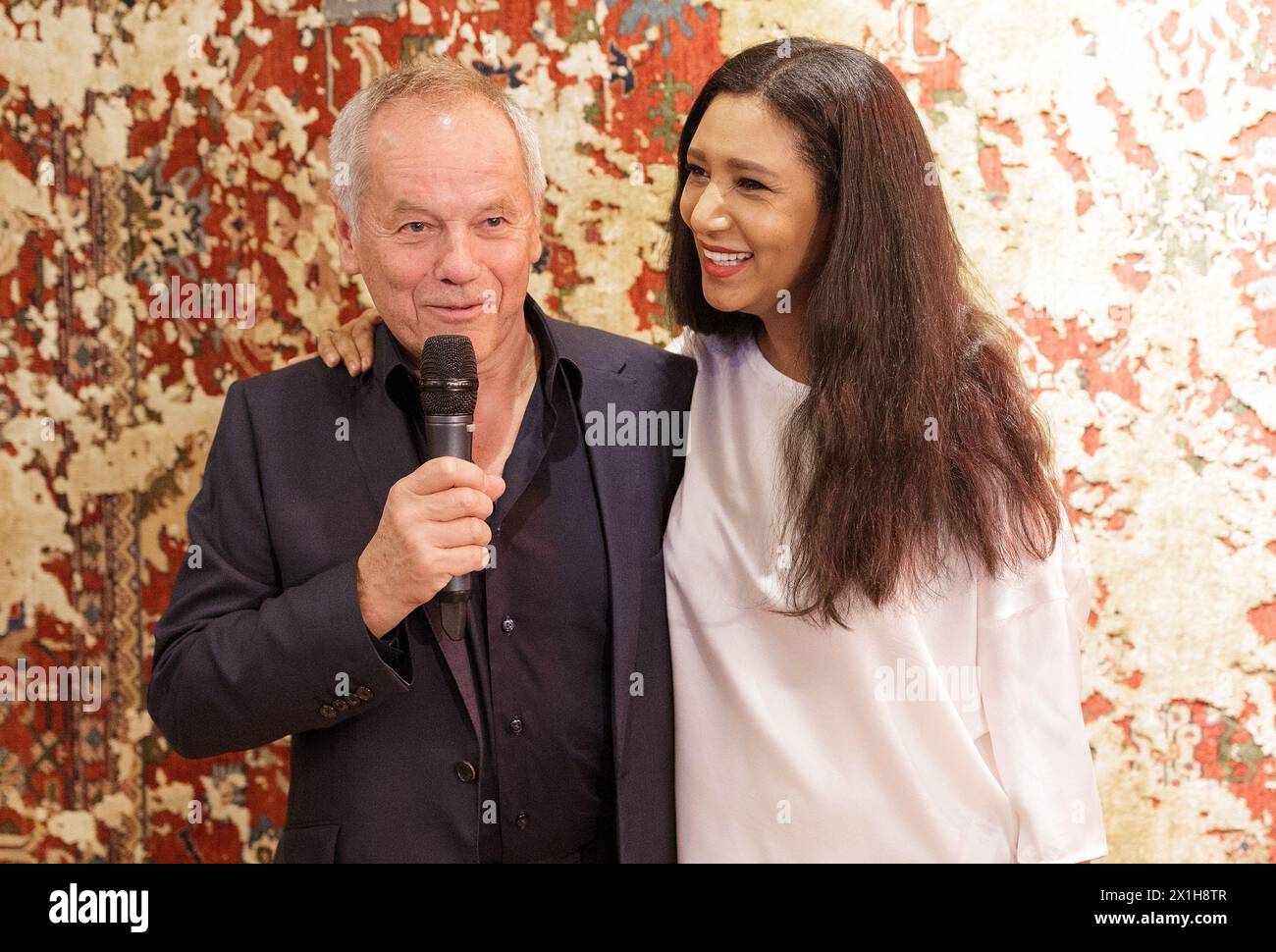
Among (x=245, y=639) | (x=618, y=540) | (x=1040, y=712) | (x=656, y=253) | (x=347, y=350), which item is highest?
(x=656, y=253)

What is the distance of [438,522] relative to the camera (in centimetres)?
118

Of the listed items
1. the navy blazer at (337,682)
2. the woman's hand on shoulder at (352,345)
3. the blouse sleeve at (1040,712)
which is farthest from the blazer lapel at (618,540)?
→ the blouse sleeve at (1040,712)

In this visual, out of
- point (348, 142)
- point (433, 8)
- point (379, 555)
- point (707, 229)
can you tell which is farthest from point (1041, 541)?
point (433, 8)

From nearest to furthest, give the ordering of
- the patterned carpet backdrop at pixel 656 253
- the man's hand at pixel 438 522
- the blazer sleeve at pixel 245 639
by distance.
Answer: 1. the man's hand at pixel 438 522
2. the blazer sleeve at pixel 245 639
3. the patterned carpet backdrop at pixel 656 253

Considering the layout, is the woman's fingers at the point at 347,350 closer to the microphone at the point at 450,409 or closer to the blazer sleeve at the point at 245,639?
the blazer sleeve at the point at 245,639

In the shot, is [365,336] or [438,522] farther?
[365,336]

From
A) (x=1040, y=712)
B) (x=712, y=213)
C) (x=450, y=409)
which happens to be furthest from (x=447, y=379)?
(x=1040, y=712)

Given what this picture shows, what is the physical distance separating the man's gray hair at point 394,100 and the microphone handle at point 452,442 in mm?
384

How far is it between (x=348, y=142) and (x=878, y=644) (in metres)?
0.89

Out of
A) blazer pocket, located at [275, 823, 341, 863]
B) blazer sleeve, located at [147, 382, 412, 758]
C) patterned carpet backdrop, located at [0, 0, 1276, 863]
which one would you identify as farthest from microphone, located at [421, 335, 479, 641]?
patterned carpet backdrop, located at [0, 0, 1276, 863]

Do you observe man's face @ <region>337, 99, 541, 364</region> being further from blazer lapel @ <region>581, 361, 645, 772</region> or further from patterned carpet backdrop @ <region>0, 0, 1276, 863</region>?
patterned carpet backdrop @ <region>0, 0, 1276, 863</region>

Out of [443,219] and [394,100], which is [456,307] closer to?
[443,219]

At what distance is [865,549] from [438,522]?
52 cm

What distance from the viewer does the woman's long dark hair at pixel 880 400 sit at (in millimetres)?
1405
